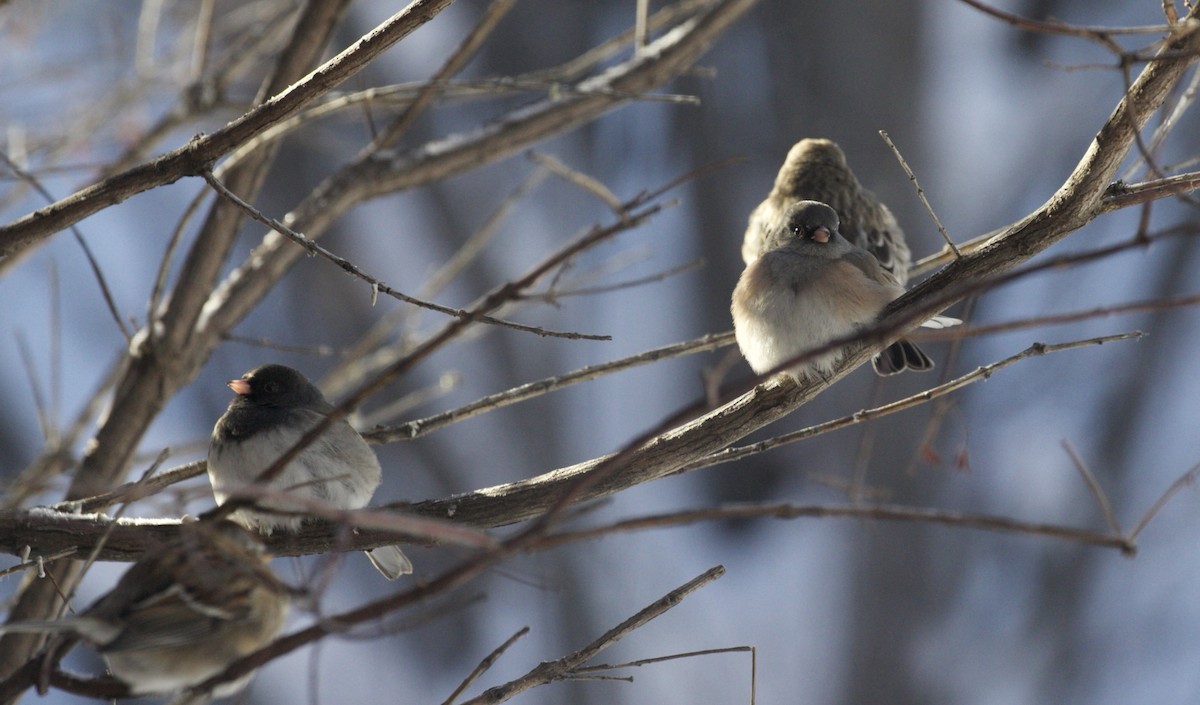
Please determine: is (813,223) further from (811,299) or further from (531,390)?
(531,390)

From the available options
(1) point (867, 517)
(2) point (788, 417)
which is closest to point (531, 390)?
(1) point (867, 517)

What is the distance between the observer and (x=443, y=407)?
8500 mm

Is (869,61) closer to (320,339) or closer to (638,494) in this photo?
(638,494)

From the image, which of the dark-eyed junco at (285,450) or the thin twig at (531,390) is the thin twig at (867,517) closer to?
the thin twig at (531,390)

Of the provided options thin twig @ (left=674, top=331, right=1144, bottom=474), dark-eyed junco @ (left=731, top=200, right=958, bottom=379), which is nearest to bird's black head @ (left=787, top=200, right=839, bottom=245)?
dark-eyed junco @ (left=731, top=200, right=958, bottom=379)

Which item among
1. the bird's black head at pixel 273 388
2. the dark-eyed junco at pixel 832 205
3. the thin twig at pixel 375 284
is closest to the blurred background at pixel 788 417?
the dark-eyed junco at pixel 832 205

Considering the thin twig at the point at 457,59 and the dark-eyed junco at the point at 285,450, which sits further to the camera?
the thin twig at the point at 457,59

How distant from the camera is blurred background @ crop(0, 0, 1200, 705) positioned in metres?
7.48

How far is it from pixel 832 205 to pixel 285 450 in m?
1.79

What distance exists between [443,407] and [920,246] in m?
3.75

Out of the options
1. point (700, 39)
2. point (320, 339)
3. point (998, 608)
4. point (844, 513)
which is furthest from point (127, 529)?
point (998, 608)

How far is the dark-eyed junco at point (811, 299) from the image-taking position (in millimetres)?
2506

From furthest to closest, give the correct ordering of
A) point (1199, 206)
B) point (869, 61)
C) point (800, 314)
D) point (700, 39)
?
point (869, 61), point (700, 39), point (800, 314), point (1199, 206)

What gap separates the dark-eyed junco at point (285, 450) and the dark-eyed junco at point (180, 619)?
61 centimetres
